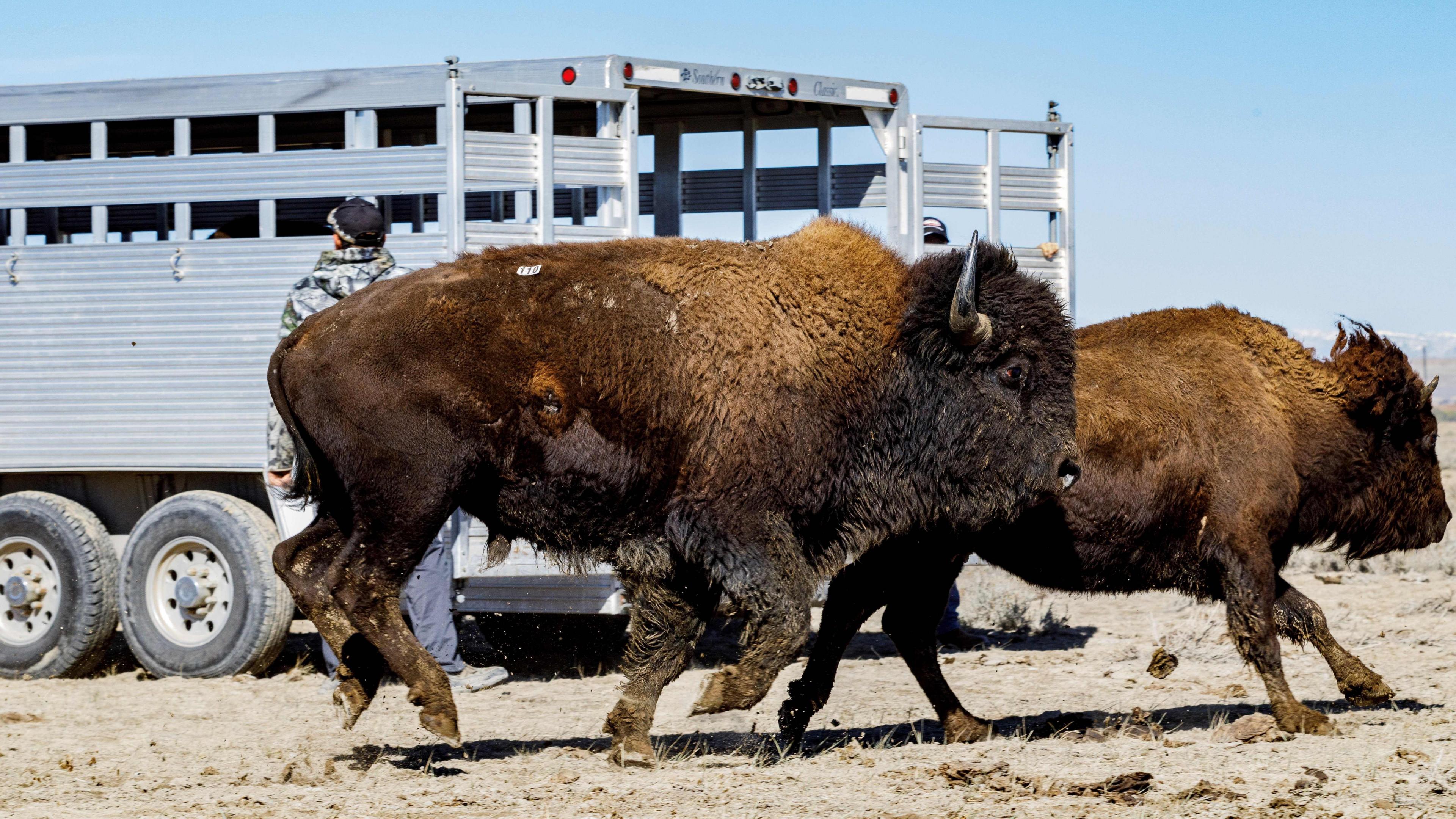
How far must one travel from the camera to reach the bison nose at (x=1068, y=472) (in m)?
6.47

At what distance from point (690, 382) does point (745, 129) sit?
4.76 m

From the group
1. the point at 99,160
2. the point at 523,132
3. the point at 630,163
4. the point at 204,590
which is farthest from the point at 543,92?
the point at 204,590

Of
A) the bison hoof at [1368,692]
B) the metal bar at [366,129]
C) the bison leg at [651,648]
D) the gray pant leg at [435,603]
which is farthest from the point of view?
the metal bar at [366,129]

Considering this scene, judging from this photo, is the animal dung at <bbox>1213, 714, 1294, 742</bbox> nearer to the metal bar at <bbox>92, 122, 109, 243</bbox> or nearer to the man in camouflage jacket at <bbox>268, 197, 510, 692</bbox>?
the man in camouflage jacket at <bbox>268, 197, 510, 692</bbox>

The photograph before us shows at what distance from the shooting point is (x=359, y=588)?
5.87 meters

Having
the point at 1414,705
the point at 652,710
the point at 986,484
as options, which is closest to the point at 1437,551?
the point at 1414,705

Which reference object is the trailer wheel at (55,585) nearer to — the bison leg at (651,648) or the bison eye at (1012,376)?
the bison leg at (651,648)

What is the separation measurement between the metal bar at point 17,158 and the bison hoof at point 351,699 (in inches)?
179

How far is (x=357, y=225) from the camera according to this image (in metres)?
7.62

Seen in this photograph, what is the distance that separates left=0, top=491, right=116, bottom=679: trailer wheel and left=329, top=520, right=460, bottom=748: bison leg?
3.76 meters

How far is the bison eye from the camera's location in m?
6.43

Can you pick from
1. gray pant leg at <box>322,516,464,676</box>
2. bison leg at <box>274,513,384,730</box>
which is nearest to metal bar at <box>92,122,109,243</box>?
gray pant leg at <box>322,516,464,676</box>

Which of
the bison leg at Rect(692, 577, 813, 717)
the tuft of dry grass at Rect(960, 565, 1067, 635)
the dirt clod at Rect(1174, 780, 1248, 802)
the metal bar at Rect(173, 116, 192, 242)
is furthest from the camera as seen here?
the tuft of dry grass at Rect(960, 565, 1067, 635)

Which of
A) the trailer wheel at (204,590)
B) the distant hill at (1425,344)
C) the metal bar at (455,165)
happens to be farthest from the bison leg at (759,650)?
the distant hill at (1425,344)
